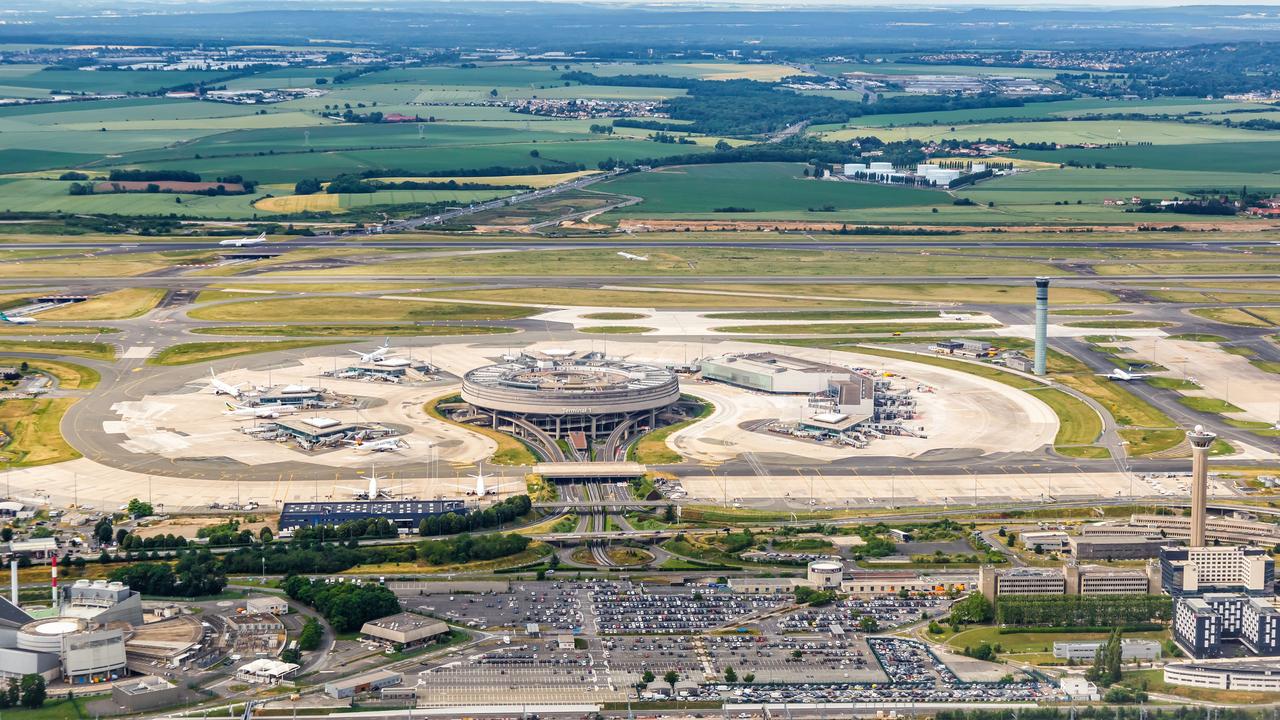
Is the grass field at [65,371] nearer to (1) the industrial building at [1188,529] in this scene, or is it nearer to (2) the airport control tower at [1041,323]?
(2) the airport control tower at [1041,323]

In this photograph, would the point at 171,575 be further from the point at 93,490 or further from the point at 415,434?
the point at 415,434

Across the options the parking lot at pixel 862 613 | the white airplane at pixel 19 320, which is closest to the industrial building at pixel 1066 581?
the parking lot at pixel 862 613

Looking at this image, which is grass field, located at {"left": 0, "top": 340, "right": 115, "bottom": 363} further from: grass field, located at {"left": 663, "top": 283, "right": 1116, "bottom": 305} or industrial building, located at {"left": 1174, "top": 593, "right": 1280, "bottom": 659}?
industrial building, located at {"left": 1174, "top": 593, "right": 1280, "bottom": 659}

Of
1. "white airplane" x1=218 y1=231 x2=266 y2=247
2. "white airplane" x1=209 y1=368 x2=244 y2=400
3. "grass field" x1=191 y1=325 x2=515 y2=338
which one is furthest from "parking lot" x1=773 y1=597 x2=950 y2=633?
"white airplane" x1=218 y1=231 x2=266 y2=247

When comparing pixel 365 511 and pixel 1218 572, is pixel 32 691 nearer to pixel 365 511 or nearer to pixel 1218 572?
pixel 365 511

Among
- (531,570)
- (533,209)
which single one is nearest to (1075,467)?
(531,570)
